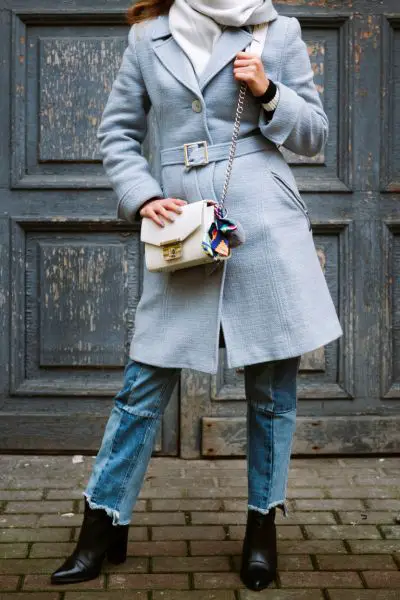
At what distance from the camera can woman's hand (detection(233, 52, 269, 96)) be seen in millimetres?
2494

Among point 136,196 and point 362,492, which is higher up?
point 136,196

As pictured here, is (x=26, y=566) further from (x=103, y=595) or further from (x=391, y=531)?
(x=391, y=531)

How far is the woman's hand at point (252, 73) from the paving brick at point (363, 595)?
141 centimetres

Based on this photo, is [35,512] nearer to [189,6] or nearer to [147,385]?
[147,385]

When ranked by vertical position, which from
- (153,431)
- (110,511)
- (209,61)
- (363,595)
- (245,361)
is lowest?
(363,595)

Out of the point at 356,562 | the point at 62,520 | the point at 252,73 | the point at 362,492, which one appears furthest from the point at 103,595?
the point at 252,73

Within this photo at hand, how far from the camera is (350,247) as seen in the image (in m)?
4.08

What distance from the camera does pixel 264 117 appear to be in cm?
260

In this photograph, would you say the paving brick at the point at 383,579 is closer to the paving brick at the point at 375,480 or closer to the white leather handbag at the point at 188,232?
the paving brick at the point at 375,480

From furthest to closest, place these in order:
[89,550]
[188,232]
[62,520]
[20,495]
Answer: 1. [20,495]
2. [62,520]
3. [89,550]
4. [188,232]

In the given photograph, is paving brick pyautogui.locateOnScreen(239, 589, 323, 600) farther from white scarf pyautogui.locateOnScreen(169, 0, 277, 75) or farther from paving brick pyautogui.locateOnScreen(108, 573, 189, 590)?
white scarf pyautogui.locateOnScreen(169, 0, 277, 75)

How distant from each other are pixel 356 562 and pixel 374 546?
165mm

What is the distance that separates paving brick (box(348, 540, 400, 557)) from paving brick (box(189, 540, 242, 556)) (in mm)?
373

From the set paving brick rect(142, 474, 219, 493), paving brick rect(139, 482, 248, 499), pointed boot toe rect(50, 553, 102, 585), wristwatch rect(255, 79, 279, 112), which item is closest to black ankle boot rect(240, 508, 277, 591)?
pointed boot toe rect(50, 553, 102, 585)
